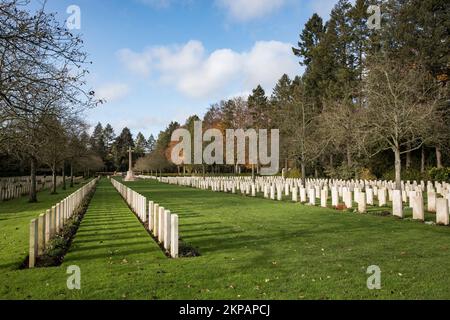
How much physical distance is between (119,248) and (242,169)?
74797mm

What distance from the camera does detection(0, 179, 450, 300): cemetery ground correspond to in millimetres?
6215

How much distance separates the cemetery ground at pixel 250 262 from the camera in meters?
6.21

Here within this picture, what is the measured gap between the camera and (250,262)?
812 cm

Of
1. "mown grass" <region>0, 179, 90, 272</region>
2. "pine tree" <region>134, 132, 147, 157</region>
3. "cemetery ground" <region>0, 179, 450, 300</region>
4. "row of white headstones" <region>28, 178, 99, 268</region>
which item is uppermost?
"pine tree" <region>134, 132, 147, 157</region>

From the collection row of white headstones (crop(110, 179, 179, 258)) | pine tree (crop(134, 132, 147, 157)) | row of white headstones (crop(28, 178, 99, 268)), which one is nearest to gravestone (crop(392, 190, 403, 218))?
row of white headstones (crop(110, 179, 179, 258))

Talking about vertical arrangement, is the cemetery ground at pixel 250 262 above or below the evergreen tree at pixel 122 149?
below

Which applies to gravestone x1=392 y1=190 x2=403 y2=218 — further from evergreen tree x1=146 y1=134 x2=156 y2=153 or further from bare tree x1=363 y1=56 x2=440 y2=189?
evergreen tree x1=146 y1=134 x2=156 y2=153

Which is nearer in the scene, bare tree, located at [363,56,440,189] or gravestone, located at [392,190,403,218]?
gravestone, located at [392,190,403,218]

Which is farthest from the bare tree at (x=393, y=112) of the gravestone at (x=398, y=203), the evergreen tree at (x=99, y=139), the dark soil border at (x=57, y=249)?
the evergreen tree at (x=99, y=139)

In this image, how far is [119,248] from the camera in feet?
31.8

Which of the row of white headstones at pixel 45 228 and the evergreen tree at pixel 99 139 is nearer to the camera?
the row of white headstones at pixel 45 228

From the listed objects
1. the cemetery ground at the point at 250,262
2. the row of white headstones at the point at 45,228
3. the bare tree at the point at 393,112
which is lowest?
the cemetery ground at the point at 250,262

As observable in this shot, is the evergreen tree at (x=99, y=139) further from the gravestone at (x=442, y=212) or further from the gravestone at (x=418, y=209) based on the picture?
the gravestone at (x=442, y=212)

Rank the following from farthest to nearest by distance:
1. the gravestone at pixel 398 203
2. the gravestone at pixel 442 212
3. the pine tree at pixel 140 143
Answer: the pine tree at pixel 140 143 → the gravestone at pixel 398 203 → the gravestone at pixel 442 212
